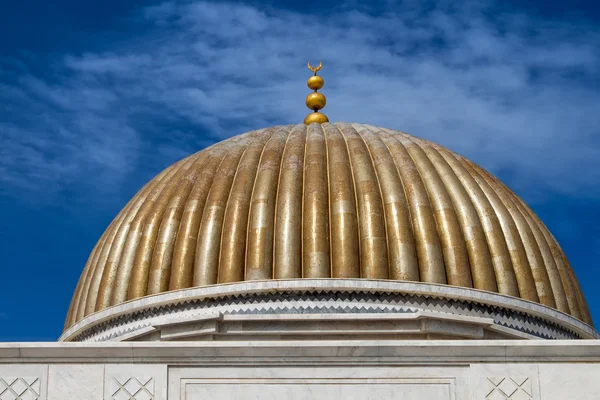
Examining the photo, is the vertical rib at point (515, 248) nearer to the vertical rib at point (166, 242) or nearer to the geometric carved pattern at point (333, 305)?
the geometric carved pattern at point (333, 305)

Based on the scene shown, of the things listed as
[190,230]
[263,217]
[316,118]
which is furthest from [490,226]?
[316,118]

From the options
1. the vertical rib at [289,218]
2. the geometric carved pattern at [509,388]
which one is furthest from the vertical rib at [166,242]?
the geometric carved pattern at [509,388]

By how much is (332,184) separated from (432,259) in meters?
2.38

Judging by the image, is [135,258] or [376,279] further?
[135,258]

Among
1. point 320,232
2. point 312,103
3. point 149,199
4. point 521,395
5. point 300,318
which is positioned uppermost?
point 312,103

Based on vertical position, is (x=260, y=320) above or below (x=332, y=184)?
below

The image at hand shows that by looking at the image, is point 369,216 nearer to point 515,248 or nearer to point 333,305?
point 333,305

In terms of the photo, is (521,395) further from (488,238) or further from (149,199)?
(149,199)

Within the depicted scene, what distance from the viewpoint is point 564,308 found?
21.2 metres

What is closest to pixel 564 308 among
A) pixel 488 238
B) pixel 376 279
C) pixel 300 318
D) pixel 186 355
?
pixel 488 238

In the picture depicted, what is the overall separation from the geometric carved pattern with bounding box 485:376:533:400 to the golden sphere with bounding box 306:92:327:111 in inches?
535

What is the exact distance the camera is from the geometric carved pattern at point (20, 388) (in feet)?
47.0

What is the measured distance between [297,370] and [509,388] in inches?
103

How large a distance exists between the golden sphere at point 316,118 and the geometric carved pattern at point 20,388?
1276cm
